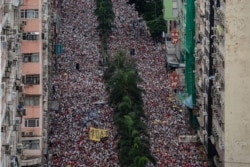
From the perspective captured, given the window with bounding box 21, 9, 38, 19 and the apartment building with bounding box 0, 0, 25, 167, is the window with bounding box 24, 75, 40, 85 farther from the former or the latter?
the apartment building with bounding box 0, 0, 25, 167

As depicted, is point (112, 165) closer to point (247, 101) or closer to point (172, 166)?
point (172, 166)

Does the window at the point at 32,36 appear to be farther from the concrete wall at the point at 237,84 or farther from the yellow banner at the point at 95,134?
the yellow banner at the point at 95,134

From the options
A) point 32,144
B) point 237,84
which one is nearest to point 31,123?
point 32,144

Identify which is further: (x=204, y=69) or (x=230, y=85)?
(x=204, y=69)

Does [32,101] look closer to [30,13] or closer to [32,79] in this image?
[32,79]

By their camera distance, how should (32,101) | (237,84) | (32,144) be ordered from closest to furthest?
(237,84)
(32,144)
(32,101)

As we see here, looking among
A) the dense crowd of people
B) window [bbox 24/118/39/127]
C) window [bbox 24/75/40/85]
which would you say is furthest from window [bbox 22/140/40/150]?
the dense crowd of people
